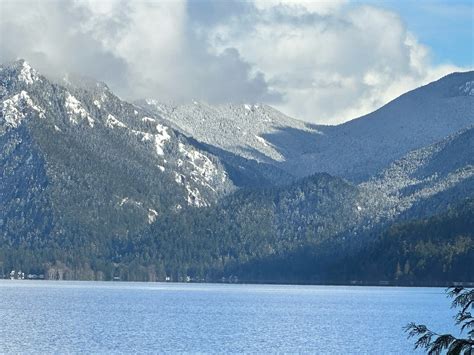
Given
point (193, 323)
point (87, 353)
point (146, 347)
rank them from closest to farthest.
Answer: point (87, 353), point (146, 347), point (193, 323)

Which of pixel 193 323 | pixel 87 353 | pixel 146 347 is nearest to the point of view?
pixel 87 353

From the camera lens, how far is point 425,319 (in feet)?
646

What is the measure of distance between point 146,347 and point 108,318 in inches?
2107

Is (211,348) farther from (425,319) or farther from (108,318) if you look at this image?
(425,319)

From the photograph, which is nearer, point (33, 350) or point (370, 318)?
point (33, 350)

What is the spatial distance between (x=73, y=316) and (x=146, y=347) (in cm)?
5815

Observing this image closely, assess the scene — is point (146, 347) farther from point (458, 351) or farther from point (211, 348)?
point (458, 351)

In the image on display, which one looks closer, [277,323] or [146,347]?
[146,347]

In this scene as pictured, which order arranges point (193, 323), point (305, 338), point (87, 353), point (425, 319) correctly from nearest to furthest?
point (87, 353) < point (305, 338) < point (193, 323) < point (425, 319)

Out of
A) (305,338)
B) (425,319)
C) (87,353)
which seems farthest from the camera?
(425,319)

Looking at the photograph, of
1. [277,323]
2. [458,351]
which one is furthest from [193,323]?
[458,351]

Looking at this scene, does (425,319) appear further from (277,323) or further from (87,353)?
(87,353)

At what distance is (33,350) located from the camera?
404 ft

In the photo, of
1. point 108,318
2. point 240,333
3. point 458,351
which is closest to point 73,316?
point 108,318
